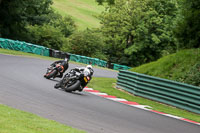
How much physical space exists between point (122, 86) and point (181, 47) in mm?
4808

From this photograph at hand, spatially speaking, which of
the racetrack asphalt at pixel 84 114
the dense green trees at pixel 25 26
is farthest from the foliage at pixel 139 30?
the racetrack asphalt at pixel 84 114

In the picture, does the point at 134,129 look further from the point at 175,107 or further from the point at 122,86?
the point at 122,86

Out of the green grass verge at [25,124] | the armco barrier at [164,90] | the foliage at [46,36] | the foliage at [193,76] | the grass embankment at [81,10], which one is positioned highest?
the grass embankment at [81,10]

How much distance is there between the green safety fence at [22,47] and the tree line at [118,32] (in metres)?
7.90

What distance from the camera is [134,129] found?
8.88 m

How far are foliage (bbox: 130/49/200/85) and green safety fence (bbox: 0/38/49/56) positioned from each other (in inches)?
697

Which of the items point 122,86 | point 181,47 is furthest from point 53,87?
point 181,47

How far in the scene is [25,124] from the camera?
23.6 feet

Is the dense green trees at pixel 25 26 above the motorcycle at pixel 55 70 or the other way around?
above

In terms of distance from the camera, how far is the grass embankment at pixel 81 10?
93544 millimetres

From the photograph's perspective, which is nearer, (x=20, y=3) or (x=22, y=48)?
(x=22, y=48)

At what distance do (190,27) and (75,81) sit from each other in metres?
9.42

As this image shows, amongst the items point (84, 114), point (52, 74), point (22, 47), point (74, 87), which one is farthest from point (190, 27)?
point (22, 47)

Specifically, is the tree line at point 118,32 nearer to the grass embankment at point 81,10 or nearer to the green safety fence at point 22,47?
the green safety fence at point 22,47
